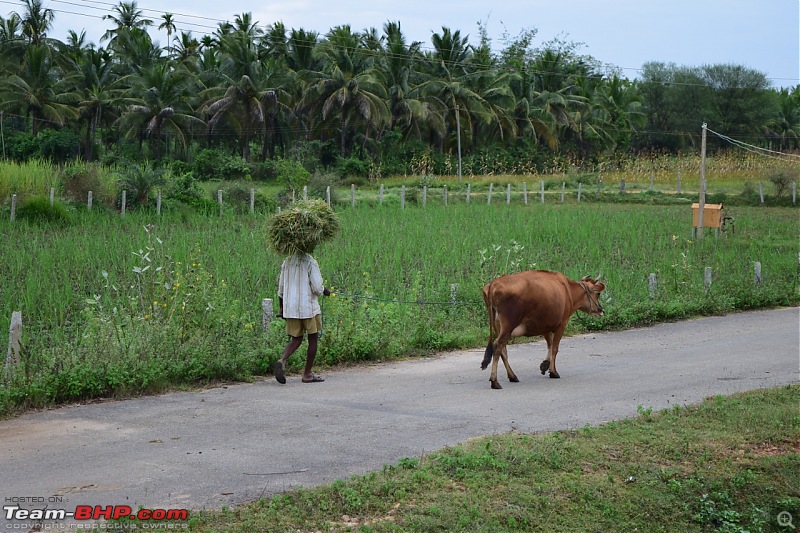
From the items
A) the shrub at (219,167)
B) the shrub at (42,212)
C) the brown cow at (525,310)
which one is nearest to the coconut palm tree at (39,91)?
the shrub at (219,167)

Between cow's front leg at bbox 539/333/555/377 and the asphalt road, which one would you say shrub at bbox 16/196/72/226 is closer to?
the asphalt road

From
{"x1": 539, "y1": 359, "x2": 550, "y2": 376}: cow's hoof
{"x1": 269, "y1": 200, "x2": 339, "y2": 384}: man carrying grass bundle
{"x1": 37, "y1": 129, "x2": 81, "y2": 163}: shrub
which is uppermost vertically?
{"x1": 37, "y1": 129, "x2": 81, "y2": 163}: shrub

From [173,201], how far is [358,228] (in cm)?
796

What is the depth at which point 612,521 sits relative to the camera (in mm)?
6098

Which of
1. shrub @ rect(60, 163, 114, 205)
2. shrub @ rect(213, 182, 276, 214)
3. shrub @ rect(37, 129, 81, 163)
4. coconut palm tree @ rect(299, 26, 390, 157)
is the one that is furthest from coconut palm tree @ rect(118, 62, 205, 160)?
shrub @ rect(60, 163, 114, 205)

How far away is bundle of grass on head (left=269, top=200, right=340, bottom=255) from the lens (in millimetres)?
9570

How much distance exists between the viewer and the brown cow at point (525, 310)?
9.88 metres

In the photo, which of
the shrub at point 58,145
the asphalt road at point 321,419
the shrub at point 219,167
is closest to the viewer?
the asphalt road at point 321,419

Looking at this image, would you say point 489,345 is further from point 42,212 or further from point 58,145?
point 58,145

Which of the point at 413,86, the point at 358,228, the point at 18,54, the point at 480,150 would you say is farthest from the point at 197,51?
the point at 358,228

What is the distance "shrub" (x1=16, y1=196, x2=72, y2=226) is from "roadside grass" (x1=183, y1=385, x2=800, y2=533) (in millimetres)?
20209

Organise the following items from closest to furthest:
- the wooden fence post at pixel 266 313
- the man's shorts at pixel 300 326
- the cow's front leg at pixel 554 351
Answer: the man's shorts at pixel 300 326 → the cow's front leg at pixel 554 351 → the wooden fence post at pixel 266 313

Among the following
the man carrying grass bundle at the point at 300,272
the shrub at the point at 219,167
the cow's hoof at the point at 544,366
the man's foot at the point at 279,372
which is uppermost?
the shrub at the point at 219,167

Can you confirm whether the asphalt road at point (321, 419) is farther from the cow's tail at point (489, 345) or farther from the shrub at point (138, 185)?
the shrub at point (138, 185)
